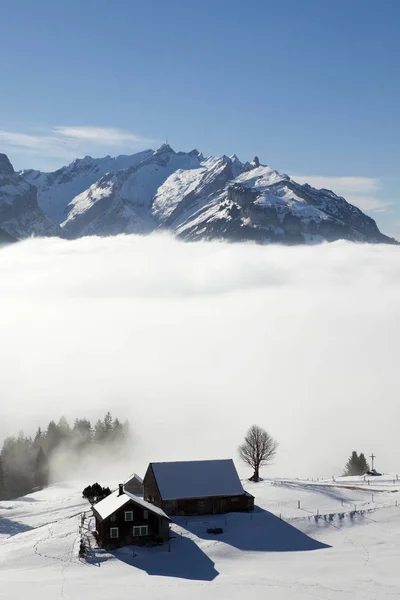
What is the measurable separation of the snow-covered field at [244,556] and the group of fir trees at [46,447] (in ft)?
173

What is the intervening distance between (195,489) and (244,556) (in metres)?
17.5

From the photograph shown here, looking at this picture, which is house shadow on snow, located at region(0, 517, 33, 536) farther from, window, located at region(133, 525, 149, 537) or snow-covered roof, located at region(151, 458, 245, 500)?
window, located at region(133, 525, 149, 537)

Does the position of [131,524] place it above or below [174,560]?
above

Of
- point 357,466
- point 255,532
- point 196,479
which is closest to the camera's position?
point 255,532

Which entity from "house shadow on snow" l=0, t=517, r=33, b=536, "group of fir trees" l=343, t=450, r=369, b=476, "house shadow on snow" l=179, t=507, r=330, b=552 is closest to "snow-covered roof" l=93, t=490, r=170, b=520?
"house shadow on snow" l=179, t=507, r=330, b=552

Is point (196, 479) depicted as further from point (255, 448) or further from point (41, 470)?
point (41, 470)

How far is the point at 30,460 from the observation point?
15475cm

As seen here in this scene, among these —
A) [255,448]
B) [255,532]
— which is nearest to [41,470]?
[255,448]

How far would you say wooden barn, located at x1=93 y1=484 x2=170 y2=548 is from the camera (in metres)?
71.4

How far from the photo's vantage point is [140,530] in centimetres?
7256

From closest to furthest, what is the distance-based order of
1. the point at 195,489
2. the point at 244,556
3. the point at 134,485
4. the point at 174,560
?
the point at 174,560
the point at 244,556
the point at 195,489
the point at 134,485

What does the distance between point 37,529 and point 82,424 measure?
8252 centimetres

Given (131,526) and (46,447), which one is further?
(46,447)

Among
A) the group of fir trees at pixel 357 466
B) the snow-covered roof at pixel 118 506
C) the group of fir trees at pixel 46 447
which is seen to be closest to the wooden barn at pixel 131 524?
the snow-covered roof at pixel 118 506
